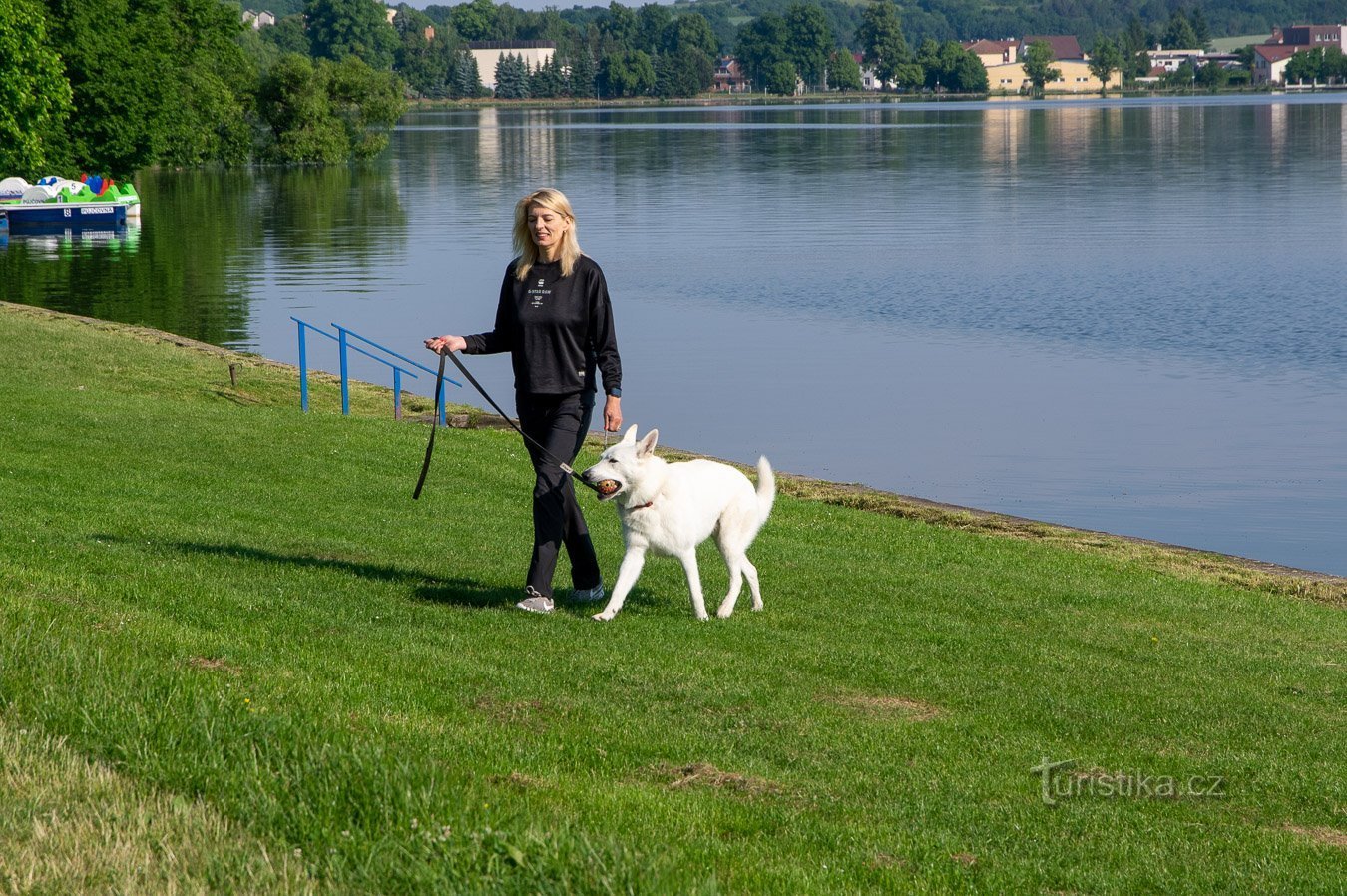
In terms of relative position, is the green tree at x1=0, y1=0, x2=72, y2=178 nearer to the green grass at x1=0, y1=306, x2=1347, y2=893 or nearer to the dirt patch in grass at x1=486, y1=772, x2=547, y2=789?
the green grass at x1=0, y1=306, x2=1347, y2=893

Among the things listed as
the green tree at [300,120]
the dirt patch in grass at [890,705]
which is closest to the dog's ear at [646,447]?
the dirt patch in grass at [890,705]

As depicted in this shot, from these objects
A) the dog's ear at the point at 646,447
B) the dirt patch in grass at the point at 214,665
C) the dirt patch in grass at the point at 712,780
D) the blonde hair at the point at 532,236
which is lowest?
the dirt patch in grass at the point at 712,780

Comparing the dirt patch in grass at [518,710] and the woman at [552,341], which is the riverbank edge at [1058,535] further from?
the dirt patch in grass at [518,710]

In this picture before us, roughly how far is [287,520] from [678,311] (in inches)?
1176

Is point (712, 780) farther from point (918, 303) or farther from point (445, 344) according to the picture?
point (918, 303)

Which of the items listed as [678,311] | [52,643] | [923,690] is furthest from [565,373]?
[678,311]

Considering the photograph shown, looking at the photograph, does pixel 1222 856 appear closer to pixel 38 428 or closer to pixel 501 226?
pixel 38 428

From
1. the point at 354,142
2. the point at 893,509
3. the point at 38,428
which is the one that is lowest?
the point at 893,509

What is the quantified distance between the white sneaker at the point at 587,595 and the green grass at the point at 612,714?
0.28 meters

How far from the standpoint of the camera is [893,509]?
2162 centimetres

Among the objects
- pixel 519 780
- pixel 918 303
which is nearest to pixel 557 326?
pixel 519 780

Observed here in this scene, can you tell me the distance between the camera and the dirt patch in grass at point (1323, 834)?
743 cm

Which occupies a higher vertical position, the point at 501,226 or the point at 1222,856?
the point at 501,226

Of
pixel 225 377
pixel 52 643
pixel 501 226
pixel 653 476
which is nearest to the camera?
pixel 52 643
